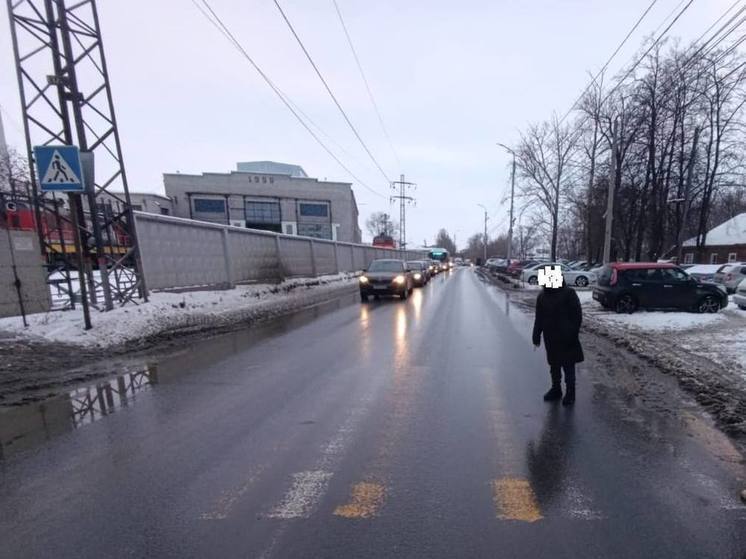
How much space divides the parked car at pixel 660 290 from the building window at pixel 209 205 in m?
59.0

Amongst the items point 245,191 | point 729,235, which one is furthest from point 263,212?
point 729,235

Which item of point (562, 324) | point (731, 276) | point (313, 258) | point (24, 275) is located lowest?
point (731, 276)

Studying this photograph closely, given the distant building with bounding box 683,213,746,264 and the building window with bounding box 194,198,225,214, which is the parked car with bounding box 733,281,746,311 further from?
the building window with bounding box 194,198,225,214

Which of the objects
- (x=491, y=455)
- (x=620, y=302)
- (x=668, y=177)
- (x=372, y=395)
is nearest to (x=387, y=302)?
(x=620, y=302)

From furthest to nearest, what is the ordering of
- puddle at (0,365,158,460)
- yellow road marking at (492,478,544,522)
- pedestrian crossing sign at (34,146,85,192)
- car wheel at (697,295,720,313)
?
car wheel at (697,295,720,313) < pedestrian crossing sign at (34,146,85,192) < puddle at (0,365,158,460) < yellow road marking at (492,478,544,522)

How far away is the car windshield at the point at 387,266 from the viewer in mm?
17484

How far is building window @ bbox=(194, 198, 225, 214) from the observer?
60.1 meters

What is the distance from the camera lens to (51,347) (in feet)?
23.1

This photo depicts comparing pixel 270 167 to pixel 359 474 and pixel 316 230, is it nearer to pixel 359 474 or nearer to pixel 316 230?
pixel 316 230

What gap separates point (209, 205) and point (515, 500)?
6492 centimetres

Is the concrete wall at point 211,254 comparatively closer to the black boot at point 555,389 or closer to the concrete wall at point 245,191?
the black boot at point 555,389

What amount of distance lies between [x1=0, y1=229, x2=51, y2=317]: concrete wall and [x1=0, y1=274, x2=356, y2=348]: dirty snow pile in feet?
0.81

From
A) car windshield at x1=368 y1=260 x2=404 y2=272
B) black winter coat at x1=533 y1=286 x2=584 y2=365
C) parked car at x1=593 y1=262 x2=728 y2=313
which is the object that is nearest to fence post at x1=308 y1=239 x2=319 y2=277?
car windshield at x1=368 y1=260 x2=404 y2=272

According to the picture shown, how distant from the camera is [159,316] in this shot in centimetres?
972
